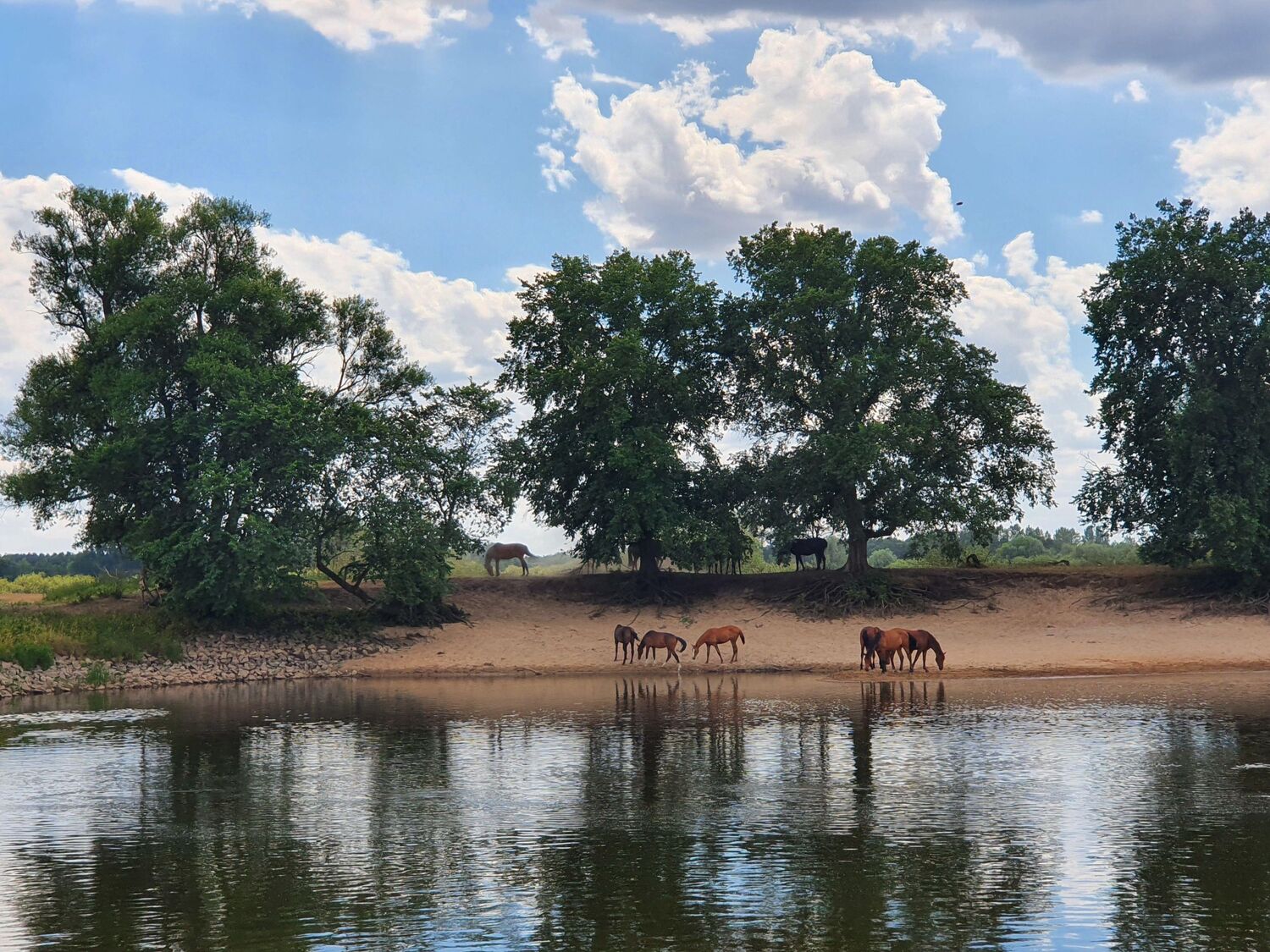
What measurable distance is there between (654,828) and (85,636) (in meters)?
34.8

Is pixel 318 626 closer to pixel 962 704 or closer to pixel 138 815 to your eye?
pixel 962 704

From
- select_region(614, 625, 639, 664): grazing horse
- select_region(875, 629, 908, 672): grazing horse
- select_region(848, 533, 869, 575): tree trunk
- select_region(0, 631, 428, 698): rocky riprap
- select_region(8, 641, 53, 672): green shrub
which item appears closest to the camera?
select_region(875, 629, 908, 672): grazing horse

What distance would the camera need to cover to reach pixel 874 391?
175ft

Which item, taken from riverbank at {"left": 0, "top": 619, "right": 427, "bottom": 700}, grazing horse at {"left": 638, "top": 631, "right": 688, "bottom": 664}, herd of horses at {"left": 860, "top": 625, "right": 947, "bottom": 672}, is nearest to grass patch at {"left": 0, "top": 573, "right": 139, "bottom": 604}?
riverbank at {"left": 0, "top": 619, "right": 427, "bottom": 700}

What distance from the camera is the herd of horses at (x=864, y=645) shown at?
4300 centimetres

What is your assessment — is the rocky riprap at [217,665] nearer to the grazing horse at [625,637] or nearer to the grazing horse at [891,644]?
the grazing horse at [625,637]

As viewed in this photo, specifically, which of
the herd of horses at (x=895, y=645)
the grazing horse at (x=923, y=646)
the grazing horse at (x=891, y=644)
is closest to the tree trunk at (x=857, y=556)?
the herd of horses at (x=895, y=645)

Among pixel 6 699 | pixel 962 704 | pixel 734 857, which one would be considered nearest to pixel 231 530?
pixel 6 699

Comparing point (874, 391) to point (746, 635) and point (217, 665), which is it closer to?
point (746, 635)

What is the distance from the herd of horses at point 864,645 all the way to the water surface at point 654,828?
28.7 feet

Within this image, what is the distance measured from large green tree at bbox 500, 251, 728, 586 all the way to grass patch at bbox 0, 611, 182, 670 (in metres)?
16.2

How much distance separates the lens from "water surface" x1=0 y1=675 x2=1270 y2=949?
549 inches

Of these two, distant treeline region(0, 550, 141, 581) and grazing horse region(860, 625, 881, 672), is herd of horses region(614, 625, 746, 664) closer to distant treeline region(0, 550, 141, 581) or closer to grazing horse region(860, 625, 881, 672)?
grazing horse region(860, 625, 881, 672)

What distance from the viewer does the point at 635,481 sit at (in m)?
53.8
